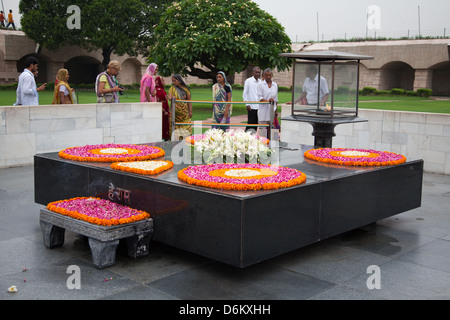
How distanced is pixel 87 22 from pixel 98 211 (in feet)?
109

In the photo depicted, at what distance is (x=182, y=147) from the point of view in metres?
7.34

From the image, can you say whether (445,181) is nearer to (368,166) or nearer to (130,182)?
(368,166)

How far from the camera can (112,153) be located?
6.37m

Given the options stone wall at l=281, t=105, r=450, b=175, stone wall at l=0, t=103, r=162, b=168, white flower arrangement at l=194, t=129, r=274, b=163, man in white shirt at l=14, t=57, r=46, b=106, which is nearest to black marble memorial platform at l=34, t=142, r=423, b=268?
white flower arrangement at l=194, t=129, r=274, b=163

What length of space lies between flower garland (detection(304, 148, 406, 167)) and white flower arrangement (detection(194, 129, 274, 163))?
768 millimetres

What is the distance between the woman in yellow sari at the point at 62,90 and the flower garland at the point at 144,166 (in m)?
4.92

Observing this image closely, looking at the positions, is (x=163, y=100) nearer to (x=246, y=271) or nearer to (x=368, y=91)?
(x=246, y=271)

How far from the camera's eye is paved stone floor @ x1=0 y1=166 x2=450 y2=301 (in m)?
4.19

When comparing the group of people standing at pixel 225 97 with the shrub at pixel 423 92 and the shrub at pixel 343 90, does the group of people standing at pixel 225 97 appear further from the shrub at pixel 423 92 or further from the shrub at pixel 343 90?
the shrub at pixel 423 92

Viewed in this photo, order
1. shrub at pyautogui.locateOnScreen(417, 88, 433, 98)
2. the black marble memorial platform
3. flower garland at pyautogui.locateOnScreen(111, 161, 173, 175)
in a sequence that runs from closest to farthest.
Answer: the black marble memorial platform → flower garland at pyautogui.locateOnScreen(111, 161, 173, 175) → shrub at pyautogui.locateOnScreen(417, 88, 433, 98)

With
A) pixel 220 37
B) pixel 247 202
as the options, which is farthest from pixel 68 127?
pixel 220 37

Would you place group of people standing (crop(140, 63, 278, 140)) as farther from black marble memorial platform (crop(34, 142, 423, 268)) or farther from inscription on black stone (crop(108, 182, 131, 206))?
inscription on black stone (crop(108, 182, 131, 206))

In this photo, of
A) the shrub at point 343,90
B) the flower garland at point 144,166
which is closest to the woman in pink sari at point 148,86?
the shrub at point 343,90
